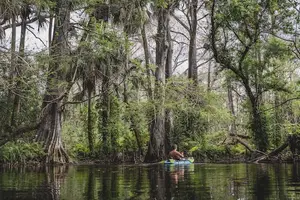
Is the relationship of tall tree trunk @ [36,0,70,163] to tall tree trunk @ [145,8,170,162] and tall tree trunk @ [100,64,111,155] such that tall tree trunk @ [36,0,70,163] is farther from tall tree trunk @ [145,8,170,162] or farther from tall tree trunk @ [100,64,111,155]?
tall tree trunk @ [145,8,170,162]

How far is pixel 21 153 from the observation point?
709 inches

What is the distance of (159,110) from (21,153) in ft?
23.5

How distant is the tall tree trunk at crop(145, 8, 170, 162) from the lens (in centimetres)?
2114

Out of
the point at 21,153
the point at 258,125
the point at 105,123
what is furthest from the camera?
the point at 105,123

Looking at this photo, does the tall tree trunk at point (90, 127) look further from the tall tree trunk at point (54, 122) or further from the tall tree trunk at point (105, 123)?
the tall tree trunk at point (54, 122)

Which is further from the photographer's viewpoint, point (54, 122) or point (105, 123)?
point (105, 123)

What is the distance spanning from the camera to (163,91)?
69.5 ft

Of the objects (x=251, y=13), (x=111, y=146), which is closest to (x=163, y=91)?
(x=111, y=146)

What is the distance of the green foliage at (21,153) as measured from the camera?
17641mm

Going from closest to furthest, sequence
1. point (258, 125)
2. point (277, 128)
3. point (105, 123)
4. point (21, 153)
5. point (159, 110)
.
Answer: point (21, 153), point (159, 110), point (258, 125), point (277, 128), point (105, 123)

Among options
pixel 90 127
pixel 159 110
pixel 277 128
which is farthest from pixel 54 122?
pixel 277 128

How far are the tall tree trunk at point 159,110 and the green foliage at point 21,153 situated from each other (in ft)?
18.7

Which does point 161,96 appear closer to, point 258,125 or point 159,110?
point 159,110

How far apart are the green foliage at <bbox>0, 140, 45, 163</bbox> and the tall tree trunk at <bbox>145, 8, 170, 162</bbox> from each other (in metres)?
5.71
